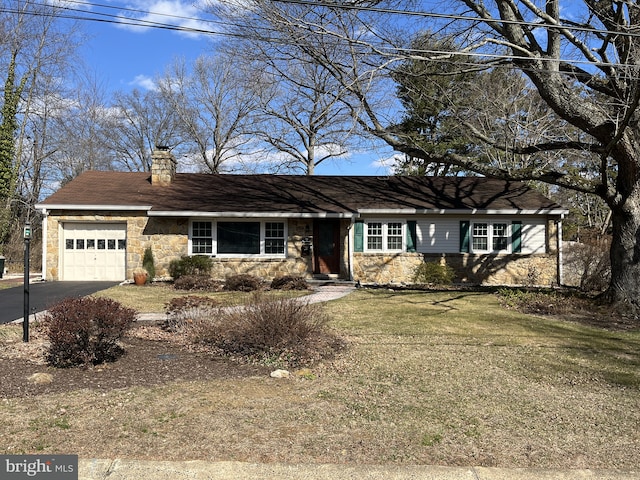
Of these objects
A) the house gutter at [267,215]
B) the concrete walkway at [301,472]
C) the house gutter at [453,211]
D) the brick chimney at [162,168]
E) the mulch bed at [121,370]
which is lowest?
the concrete walkway at [301,472]

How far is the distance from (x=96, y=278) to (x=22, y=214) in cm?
1393

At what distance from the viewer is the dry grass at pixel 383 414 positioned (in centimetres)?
389

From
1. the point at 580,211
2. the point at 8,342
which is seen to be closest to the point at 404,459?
the point at 8,342

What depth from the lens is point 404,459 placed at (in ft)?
12.5

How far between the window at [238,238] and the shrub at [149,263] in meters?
1.39

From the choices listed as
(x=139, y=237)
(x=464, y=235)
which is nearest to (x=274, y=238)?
(x=139, y=237)

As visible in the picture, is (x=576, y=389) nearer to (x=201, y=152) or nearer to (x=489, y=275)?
(x=489, y=275)

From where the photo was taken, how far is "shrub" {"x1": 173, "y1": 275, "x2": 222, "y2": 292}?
15.4 metres

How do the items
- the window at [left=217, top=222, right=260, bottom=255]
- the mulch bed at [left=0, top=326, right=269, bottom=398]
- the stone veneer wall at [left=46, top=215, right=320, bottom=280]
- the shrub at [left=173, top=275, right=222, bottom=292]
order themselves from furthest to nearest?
the window at [left=217, top=222, right=260, bottom=255]
the stone veneer wall at [left=46, top=215, right=320, bottom=280]
the shrub at [left=173, top=275, right=222, bottom=292]
the mulch bed at [left=0, top=326, right=269, bottom=398]

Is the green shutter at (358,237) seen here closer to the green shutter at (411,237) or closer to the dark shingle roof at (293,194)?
the dark shingle roof at (293,194)

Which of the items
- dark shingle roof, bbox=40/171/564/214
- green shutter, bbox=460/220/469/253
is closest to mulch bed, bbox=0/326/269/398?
dark shingle roof, bbox=40/171/564/214

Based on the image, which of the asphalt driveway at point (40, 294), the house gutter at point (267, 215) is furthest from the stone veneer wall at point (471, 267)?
the asphalt driveway at point (40, 294)

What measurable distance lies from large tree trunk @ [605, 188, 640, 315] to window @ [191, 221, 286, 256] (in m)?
10.3

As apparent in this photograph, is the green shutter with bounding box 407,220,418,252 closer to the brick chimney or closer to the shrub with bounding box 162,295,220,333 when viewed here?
the brick chimney
